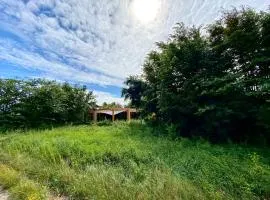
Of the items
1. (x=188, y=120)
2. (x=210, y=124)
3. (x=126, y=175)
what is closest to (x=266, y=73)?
(x=210, y=124)

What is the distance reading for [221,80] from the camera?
841 centimetres

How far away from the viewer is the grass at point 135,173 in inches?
161

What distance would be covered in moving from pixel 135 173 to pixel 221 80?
15.9 ft

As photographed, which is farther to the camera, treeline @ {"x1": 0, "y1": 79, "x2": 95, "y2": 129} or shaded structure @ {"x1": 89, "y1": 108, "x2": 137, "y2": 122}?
shaded structure @ {"x1": 89, "y1": 108, "x2": 137, "y2": 122}

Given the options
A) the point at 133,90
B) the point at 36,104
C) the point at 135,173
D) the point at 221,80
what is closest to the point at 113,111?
the point at 133,90

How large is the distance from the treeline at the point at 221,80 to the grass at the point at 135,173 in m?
1.76

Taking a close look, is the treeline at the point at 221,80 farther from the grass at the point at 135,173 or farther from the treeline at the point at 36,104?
the treeline at the point at 36,104

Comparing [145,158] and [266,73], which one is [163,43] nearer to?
[266,73]

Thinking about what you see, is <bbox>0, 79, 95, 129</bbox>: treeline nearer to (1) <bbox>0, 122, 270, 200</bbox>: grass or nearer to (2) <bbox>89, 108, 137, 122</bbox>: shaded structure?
(2) <bbox>89, 108, 137, 122</bbox>: shaded structure

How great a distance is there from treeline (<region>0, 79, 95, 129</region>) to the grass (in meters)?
9.10

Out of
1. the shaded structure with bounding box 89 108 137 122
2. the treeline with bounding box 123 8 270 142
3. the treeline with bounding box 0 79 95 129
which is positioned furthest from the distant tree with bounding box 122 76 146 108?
the treeline with bounding box 123 8 270 142

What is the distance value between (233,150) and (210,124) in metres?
2.10

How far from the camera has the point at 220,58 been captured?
9.43 m

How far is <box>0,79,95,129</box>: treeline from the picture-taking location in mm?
15555
